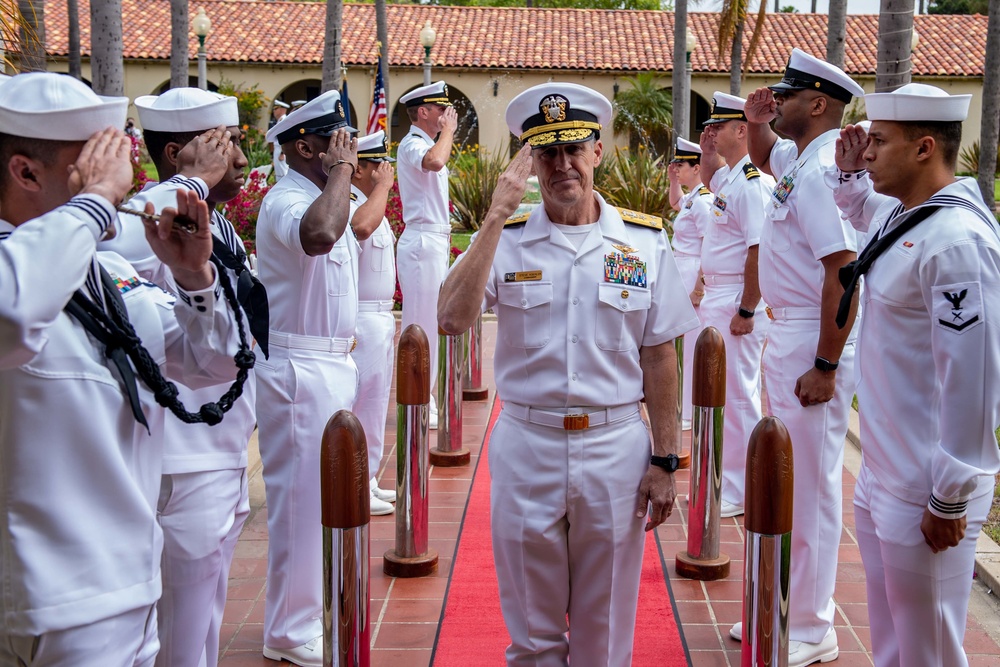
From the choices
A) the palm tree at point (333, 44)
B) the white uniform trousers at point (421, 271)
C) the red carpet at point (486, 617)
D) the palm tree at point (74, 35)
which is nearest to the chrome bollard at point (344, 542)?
the red carpet at point (486, 617)

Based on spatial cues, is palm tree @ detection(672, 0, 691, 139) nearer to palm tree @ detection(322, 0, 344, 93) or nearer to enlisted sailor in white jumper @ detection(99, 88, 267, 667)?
palm tree @ detection(322, 0, 344, 93)

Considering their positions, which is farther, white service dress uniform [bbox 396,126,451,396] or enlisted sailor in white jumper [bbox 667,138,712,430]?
enlisted sailor in white jumper [bbox 667,138,712,430]

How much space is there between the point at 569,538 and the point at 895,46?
17.0 ft

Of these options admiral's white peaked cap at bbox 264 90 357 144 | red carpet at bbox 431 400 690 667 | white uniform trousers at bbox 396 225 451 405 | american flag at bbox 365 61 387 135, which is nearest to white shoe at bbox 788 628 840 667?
red carpet at bbox 431 400 690 667

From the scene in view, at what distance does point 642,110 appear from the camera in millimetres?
31172

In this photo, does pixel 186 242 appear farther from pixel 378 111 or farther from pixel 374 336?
pixel 378 111

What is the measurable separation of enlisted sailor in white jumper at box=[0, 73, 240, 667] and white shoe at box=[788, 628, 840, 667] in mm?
2923

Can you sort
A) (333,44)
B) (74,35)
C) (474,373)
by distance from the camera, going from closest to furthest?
(474,373) → (333,44) → (74,35)

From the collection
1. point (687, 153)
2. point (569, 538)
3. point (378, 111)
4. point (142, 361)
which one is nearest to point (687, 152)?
point (687, 153)

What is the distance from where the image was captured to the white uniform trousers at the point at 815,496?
4.41 meters

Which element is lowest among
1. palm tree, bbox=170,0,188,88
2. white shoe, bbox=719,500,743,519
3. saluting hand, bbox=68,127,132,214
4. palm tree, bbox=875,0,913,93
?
white shoe, bbox=719,500,743,519

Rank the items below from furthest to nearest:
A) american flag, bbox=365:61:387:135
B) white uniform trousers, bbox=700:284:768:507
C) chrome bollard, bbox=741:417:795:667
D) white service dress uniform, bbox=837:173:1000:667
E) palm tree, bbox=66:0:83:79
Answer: palm tree, bbox=66:0:83:79 < american flag, bbox=365:61:387:135 < white uniform trousers, bbox=700:284:768:507 < chrome bollard, bbox=741:417:795:667 < white service dress uniform, bbox=837:173:1000:667

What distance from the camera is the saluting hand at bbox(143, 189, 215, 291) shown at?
2.45 meters

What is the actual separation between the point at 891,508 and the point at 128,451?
7.84 feet
